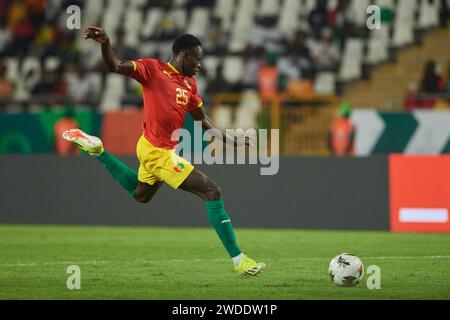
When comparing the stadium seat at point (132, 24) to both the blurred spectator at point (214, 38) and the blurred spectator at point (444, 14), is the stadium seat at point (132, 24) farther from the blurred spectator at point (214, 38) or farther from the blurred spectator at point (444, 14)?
the blurred spectator at point (444, 14)

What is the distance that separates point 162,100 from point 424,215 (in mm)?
7779

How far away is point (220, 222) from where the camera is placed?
10.7 metres

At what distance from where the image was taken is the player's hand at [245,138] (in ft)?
37.7

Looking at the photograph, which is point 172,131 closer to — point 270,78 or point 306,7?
point 270,78

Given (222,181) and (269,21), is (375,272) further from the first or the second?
(269,21)

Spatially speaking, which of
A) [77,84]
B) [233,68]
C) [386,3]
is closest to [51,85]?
[77,84]

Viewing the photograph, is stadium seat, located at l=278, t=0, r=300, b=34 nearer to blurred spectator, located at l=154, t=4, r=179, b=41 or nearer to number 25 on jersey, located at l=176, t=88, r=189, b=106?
blurred spectator, located at l=154, t=4, r=179, b=41

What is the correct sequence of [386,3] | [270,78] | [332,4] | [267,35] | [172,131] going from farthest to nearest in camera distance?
[267,35], [332,4], [386,3], [270,78], [172,131]

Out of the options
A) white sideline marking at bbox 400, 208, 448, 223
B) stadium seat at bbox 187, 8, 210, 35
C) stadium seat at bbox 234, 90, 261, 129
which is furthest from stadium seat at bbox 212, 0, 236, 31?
white sideline marking at bbox 400, 208, 448, 223

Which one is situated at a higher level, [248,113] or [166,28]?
[166,28]

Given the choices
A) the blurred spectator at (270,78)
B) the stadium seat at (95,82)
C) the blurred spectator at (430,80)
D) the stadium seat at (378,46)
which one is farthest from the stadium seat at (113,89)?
the blurred spectator at (430,80)

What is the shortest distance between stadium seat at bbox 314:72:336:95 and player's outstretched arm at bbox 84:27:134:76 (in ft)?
42.9

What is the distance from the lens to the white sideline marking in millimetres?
17328

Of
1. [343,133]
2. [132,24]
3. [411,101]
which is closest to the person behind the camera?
[343,133]
